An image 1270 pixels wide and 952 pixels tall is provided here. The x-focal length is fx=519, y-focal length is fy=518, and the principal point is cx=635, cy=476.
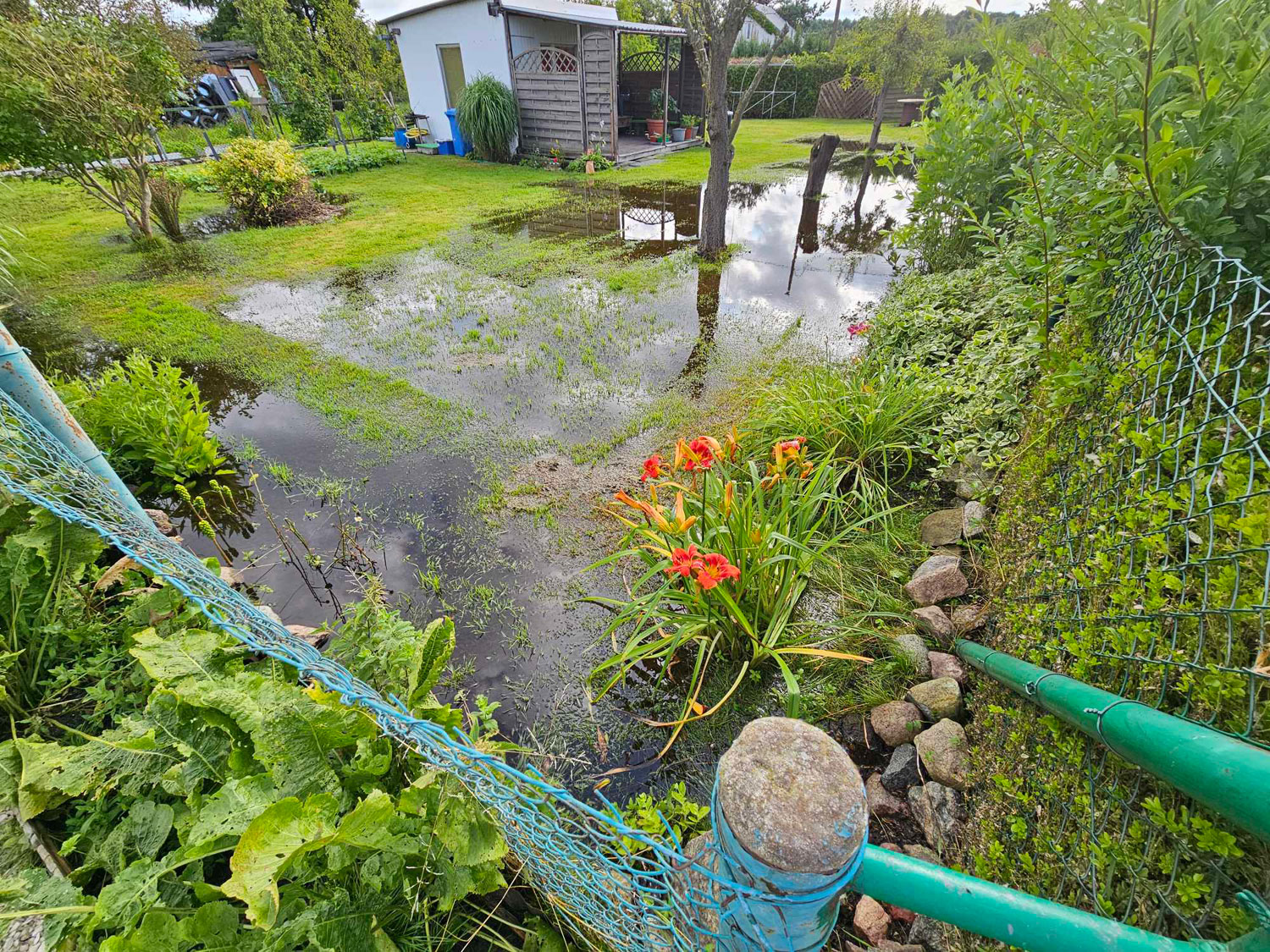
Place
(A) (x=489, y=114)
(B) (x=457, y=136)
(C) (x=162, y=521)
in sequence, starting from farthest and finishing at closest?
(B) (x=457, y=136) < (A) (x=489, y=114) < (C) (x=162, y=521)

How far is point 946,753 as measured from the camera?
171cm

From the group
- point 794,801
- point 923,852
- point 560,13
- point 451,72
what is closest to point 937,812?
point 923,852

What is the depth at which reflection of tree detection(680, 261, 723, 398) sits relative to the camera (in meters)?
4.50

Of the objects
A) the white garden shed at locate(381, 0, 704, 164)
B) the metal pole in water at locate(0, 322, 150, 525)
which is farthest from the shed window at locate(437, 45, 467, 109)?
the metal pole in water at locate(0, 322, 150, 525)

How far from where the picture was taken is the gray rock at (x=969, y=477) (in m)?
2.68

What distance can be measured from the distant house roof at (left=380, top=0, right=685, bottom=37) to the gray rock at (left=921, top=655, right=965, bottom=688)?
13.7 metres

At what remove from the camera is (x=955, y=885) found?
0.62m

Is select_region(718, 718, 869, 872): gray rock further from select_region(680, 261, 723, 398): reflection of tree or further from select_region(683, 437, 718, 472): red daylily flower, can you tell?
select_region(680, 261, 723, 398): reflection of tree

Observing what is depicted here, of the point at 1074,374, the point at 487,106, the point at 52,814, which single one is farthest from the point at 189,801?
the point at 487,106

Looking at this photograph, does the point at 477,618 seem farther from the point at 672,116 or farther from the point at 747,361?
the point at 672,116

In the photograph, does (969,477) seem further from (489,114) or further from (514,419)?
(489,114)

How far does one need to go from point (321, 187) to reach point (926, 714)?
1291 cm

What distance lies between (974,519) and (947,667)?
832 mm

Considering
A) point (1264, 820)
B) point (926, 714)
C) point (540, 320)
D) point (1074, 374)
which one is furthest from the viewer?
point (540, 320)
